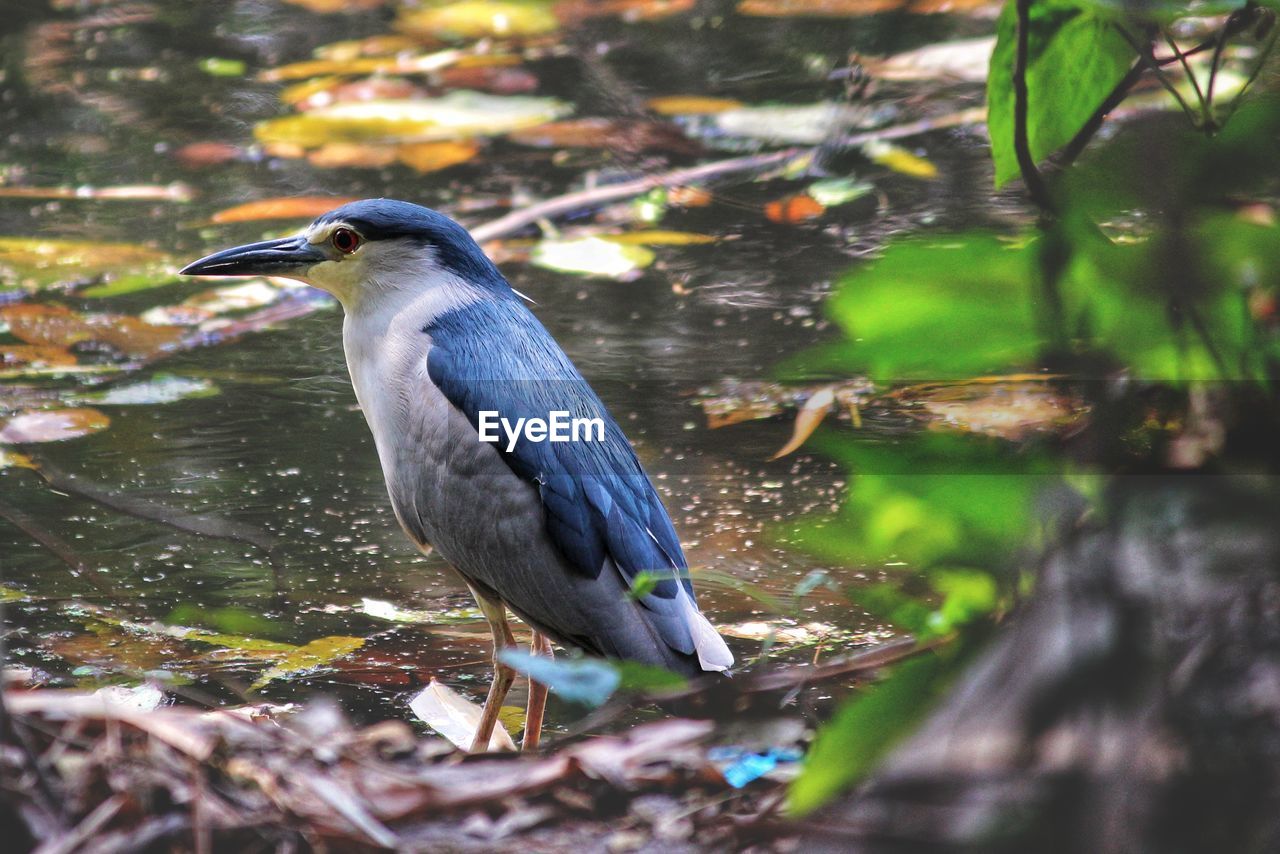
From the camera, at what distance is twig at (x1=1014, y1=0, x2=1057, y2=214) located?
1333 mm

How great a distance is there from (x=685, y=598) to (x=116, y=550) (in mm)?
1350

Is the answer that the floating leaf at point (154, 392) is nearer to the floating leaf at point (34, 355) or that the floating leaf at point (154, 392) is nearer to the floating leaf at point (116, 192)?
the floating leaf at point (34, 355)

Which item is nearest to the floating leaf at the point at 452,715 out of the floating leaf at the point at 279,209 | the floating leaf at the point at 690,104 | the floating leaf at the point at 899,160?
the floating leaf at the point at 279,209

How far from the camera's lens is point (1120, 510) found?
1.03m

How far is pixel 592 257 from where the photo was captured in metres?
4.27

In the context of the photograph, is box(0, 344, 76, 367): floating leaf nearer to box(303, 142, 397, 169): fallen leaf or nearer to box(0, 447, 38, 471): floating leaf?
box(0, 447, 38, 471): floating leaf

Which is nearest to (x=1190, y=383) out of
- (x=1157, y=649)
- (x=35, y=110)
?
(x=1157, y=649)

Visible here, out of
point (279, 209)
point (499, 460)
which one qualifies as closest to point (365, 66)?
point (279, 209)

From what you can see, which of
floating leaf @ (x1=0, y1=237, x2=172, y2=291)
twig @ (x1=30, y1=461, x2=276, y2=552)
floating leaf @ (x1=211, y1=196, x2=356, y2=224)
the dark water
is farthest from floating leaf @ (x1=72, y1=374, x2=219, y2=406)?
floating leaf @ (x1=211, y1=196, x2=356, y2=224)

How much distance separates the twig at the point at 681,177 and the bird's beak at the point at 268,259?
171 cm

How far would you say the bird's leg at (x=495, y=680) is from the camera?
2.19 m

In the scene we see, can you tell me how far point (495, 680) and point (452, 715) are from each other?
129 mm

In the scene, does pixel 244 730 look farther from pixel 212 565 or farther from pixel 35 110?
pixel 35 110

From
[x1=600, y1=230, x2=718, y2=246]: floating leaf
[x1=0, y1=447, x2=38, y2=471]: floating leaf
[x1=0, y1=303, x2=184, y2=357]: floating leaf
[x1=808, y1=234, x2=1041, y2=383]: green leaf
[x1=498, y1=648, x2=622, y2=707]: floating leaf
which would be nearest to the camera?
[x1=808, y1=234, x2=1041, y2=383]: green leaf
